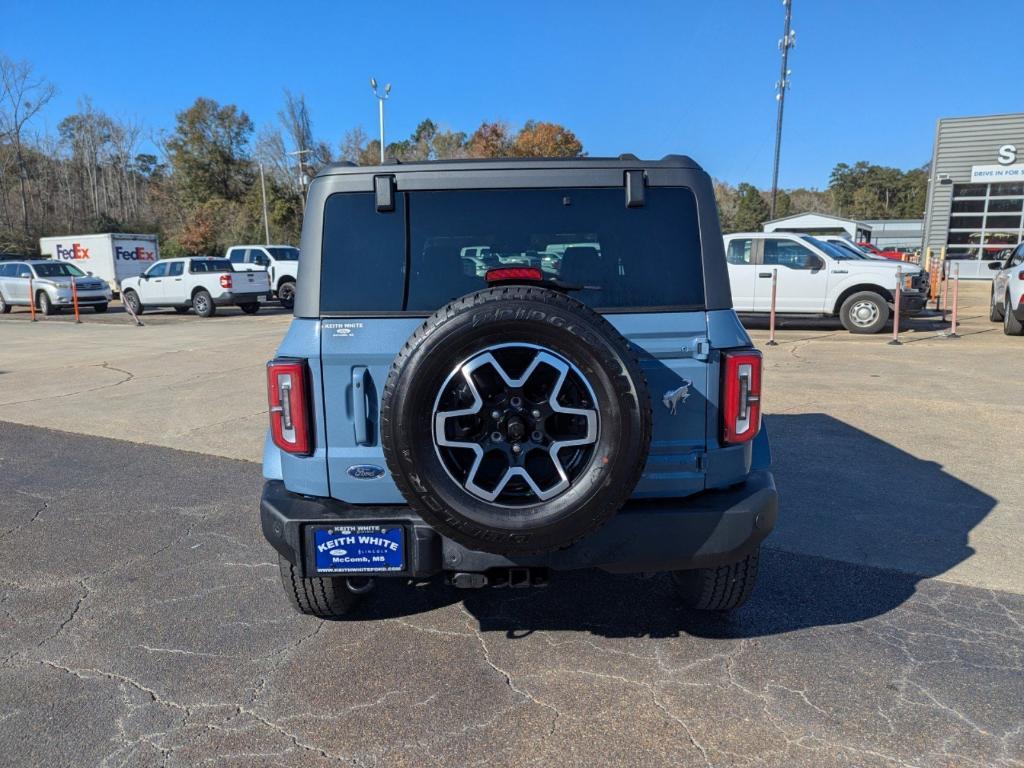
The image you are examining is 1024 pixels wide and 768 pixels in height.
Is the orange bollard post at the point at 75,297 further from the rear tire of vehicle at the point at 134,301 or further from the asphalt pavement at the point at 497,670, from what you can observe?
the asphalt pavement at the point at 497,670

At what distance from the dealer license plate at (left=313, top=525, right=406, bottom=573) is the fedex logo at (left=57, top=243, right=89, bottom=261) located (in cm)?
3118

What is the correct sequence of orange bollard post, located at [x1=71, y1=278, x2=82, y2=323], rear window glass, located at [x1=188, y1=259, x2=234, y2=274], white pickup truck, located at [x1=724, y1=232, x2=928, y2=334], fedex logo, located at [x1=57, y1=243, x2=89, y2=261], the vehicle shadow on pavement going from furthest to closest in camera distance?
fedex logo, located at [x1=57, y1=243, x2=89, y2=261], rear window glass, located at [x1=188, y1=259, x2=234, y2=274], orange bollard post, located at [x1=71, y1=278, x2=82, y2=323], white pickup truck, located at [x1=724, y1=232, x2=928, y2=334], the vehicle shadow on pavement

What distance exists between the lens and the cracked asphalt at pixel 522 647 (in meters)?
2.53

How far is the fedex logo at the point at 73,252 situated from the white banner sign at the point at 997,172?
37.2 metres

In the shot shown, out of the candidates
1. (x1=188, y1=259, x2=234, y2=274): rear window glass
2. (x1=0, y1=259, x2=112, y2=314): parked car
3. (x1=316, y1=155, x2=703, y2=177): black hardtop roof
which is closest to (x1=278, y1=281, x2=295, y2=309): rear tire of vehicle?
(x1=188, y1=259, x2=234, y2=274): rear window glass

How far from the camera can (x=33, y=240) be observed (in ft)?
165

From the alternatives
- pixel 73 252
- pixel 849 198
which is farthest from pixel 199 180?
pixel 849 198

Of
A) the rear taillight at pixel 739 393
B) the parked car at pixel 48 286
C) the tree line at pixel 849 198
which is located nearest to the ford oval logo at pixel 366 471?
the rear taillight at pixel 739 393

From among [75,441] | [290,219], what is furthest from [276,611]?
[290,219]

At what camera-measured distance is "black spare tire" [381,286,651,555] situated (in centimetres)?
250

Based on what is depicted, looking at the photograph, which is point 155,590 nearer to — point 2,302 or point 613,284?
point 613,284

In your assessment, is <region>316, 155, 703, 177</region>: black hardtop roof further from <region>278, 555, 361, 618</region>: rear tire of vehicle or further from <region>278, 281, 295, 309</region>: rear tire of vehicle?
<region>278, 281, 295, 309</region>: rear tire of vehicle

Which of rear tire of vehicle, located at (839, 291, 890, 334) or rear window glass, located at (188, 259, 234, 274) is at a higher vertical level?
rear window glass, located at (188, 259, 234, 274)

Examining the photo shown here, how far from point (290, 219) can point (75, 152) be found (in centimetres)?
2282
